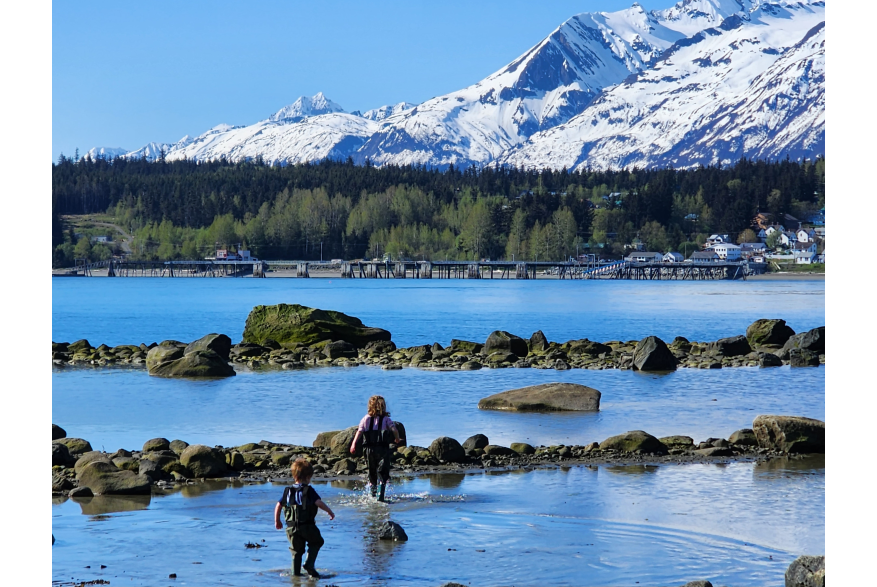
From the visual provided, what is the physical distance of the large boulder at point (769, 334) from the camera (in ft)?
151

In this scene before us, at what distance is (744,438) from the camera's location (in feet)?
63.0

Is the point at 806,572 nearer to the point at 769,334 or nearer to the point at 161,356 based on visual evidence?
the point at 161,356

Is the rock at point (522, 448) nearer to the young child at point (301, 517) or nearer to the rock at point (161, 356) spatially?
the young child at point (301, 517)

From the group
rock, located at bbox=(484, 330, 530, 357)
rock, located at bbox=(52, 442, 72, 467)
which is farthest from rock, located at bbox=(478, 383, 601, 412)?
rock, located at bbox=(484, 330, 530, 357)

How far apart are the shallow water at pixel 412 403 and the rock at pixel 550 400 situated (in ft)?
1.40

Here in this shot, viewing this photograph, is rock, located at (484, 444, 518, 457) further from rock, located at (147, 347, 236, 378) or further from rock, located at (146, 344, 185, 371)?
rock, located at (146, 344, 185, 371)

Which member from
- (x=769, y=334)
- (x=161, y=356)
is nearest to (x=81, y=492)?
(x=161, y=356)

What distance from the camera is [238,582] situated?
31.5ft

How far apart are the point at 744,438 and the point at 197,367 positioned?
22.6 m

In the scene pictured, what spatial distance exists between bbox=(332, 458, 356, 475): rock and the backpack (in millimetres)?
6729

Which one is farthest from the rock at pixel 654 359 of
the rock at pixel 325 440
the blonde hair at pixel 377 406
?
the blonde hair at pixel 377 406

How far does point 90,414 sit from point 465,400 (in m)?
10.6
